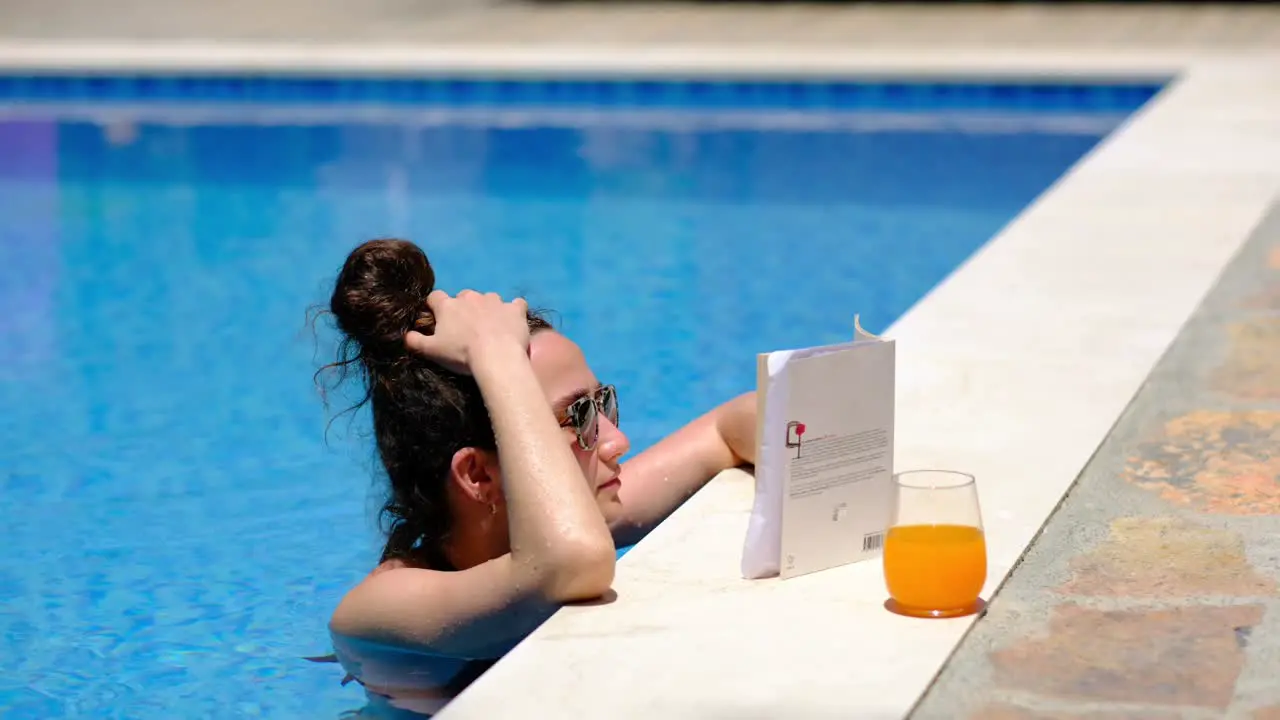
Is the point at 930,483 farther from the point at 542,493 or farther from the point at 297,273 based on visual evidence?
the point at 297,273

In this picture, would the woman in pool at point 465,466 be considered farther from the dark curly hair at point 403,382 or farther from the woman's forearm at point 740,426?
the woman's forearm at point 740,426

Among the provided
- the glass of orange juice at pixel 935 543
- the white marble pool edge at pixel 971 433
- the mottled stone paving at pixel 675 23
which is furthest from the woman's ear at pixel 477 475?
the mottled stone paving at pixel 675 23

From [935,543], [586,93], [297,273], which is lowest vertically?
[935,543]

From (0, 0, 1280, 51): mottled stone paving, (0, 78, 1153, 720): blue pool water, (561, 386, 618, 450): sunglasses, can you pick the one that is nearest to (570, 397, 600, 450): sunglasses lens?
(561, 386, 618, 450): sunglasses

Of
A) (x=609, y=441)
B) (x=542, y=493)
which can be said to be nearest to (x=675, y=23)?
(x=609, y=441)

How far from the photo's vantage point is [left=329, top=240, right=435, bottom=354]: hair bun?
7.37 ft

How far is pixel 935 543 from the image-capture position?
2.04m

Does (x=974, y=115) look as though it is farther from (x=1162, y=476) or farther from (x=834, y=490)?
(x=834, y=490)

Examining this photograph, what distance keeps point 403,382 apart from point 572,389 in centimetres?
24

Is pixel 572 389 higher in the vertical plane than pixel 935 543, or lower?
higher

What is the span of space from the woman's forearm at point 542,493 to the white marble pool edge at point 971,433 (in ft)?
0.24

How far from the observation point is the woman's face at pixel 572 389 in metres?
2.32

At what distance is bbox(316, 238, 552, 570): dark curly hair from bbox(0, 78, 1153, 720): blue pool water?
0.62 meters

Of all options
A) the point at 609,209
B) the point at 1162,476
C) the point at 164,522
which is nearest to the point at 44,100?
the point at 609,209
